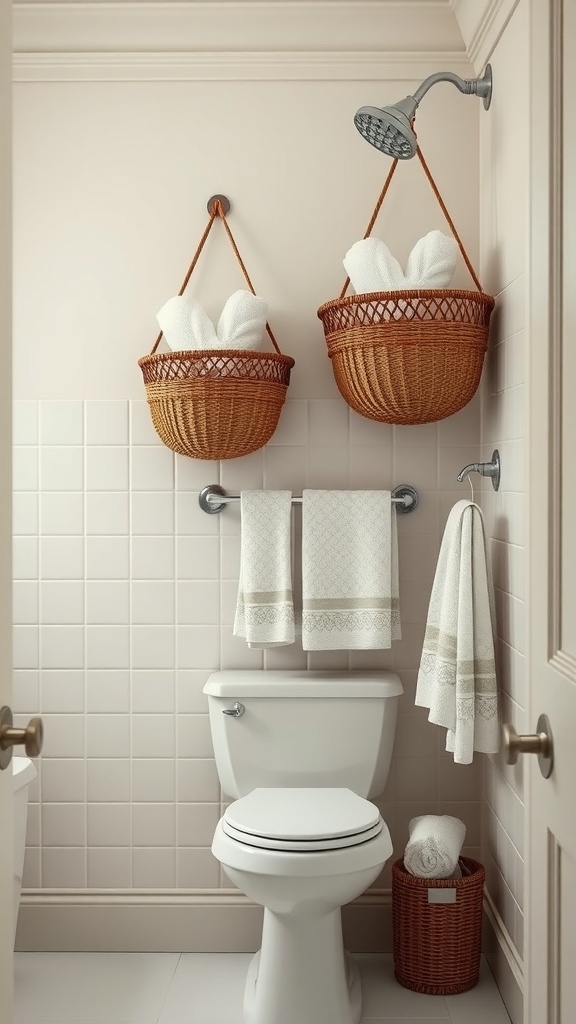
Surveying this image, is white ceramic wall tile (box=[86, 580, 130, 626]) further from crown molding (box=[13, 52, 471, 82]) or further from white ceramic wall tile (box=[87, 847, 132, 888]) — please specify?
crown molding (box=[13, 52, 471, 82])

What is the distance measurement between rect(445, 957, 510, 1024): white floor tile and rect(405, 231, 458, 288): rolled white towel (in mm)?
1644

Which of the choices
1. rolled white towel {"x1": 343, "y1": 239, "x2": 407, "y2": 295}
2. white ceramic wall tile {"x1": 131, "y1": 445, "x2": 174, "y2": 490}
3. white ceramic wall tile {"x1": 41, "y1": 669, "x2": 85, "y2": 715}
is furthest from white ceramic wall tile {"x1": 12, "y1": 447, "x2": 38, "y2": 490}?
rolled white towel {"x1": 343, "y1": 239, "x2": 407, "y2": 295}

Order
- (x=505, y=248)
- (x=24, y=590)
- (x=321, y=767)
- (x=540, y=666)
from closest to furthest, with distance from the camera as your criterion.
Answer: (x=540, y=666)
(x=505, y=248)
(x=321, y=767)
(x=24, y=590)

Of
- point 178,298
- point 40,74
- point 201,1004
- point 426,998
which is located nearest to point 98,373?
point 178,298

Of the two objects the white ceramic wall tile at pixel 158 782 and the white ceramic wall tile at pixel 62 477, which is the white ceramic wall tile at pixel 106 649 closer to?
the white ceramic wall tile at pixel 158 782

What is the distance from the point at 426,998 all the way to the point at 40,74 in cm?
247

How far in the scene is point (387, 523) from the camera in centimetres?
229

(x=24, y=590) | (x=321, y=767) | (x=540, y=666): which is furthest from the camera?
(x=24, y=590)

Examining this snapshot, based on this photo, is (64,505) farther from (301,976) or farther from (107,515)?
(301,976)

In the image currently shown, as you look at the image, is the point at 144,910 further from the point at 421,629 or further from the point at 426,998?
the point at 421,629

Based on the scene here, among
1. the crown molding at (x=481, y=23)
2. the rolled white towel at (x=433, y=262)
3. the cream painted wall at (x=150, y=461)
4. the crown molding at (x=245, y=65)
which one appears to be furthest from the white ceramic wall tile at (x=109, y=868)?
the crown molding at (x=481, y=23)

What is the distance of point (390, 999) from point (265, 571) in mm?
1042

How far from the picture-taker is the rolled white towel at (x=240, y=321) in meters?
2.17

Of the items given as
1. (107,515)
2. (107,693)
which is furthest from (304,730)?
(107,515)
